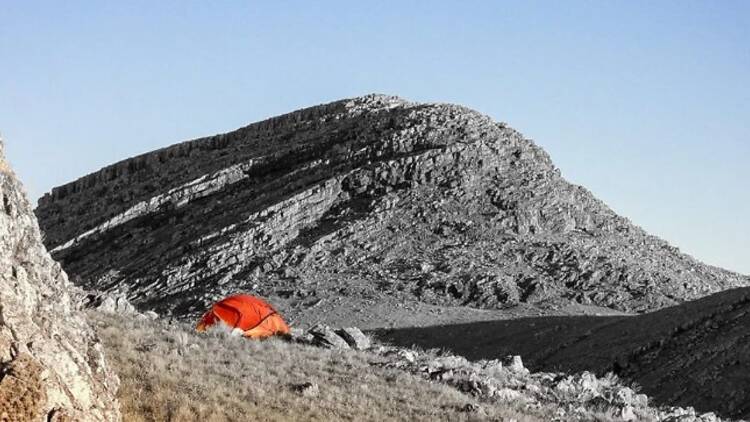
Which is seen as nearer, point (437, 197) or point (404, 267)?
point (404, 267)

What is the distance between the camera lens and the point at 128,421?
13172 millimetres

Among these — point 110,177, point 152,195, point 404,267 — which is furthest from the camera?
point 110,177

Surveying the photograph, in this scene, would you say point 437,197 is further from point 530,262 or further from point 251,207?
point 251,207

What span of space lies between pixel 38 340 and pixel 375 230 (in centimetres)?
4225

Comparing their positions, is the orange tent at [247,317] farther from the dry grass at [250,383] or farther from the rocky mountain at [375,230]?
the rocky mountain at [375,230]

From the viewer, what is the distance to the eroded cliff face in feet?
28.9

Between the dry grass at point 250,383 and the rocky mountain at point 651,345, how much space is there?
10.2m

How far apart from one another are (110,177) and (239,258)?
26.1 meters

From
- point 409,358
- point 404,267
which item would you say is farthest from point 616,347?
point 404,267

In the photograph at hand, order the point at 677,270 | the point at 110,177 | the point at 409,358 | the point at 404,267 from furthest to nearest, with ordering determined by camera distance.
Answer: the point at 110,177, the point at 677,270, the point at 404,267, the point at 409,358

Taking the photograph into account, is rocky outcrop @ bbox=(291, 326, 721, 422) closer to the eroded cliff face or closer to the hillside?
the hillside

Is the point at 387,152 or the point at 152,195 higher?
the point at 387,152

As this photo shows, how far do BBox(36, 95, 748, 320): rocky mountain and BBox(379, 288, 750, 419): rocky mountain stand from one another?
4914mm

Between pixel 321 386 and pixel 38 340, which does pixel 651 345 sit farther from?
pixel 38 340
